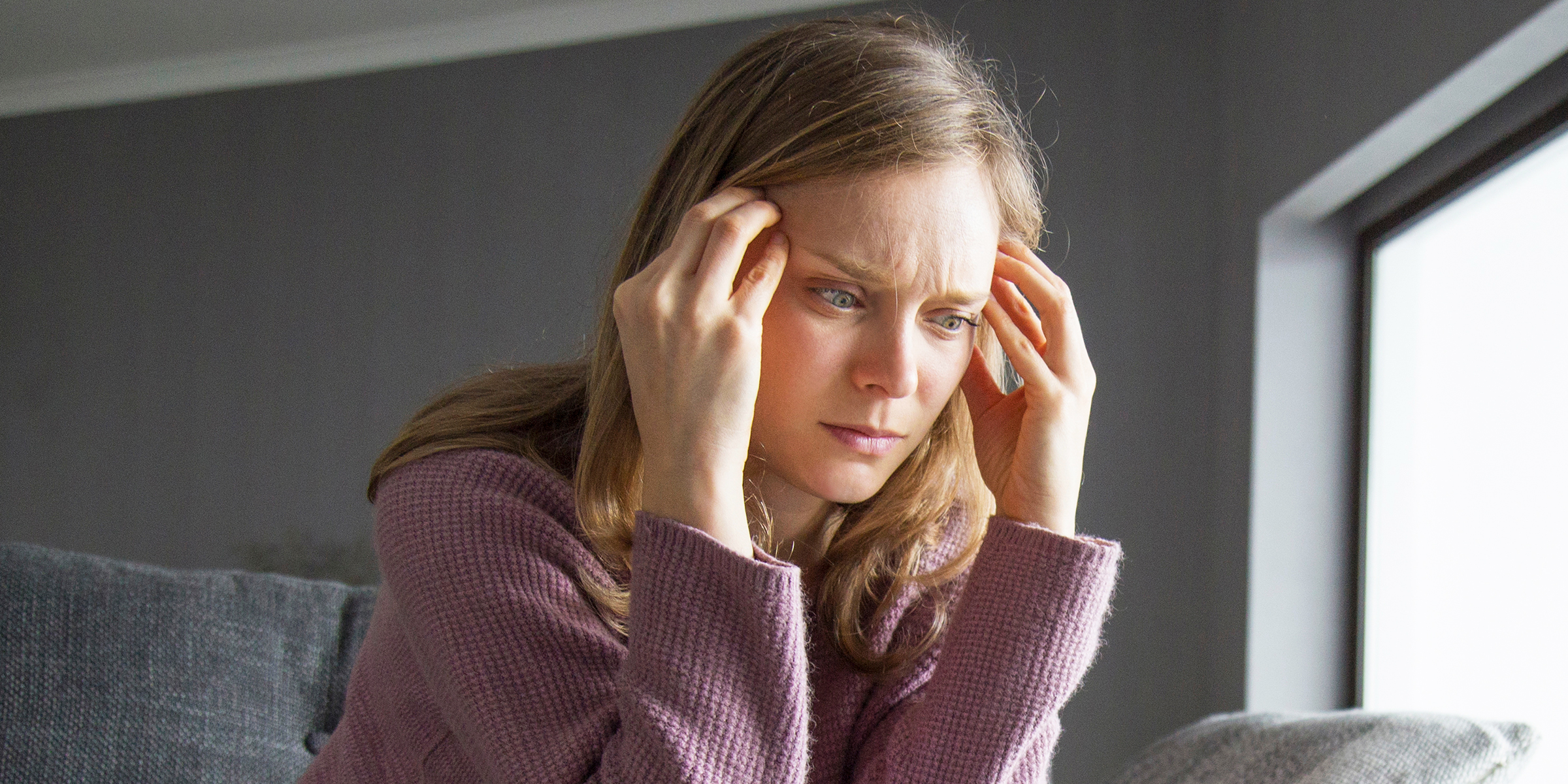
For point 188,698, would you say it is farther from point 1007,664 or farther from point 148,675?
point 1007,664

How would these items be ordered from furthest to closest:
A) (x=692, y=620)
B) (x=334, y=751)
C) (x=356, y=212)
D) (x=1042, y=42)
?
(x=356, y=212) < (x=1042, y=42) < (x=334, y=751) < (x=692, y=620)

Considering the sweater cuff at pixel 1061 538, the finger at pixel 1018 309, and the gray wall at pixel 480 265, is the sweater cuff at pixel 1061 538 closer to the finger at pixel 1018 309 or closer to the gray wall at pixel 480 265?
the finger at pixel 1018 309

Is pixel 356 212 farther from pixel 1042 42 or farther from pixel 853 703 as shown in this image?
pixel 853 703

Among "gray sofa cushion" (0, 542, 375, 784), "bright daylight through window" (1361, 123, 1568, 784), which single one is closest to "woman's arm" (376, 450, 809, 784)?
"gray sofa cushion" (0, 542, 375, 784)

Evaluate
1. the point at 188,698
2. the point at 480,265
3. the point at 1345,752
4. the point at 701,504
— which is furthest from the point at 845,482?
the point at 480,265

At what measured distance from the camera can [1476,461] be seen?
1.91 meters

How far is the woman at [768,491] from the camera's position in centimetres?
82

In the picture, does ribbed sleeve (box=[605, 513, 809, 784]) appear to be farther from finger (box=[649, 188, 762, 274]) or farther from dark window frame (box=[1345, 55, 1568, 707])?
dark window frame (box=[1345, 55, 1568, 707])

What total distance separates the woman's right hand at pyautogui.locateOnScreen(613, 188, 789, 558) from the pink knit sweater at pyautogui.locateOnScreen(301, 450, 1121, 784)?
0.03 m

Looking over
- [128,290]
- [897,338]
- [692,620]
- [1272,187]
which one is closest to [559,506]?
[692,620]

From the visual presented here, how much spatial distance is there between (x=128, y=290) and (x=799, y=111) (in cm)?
349

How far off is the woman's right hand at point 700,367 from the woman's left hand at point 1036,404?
0.27 metres

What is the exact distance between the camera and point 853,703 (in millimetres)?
1081

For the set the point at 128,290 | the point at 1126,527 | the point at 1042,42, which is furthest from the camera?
the point at 128,290
